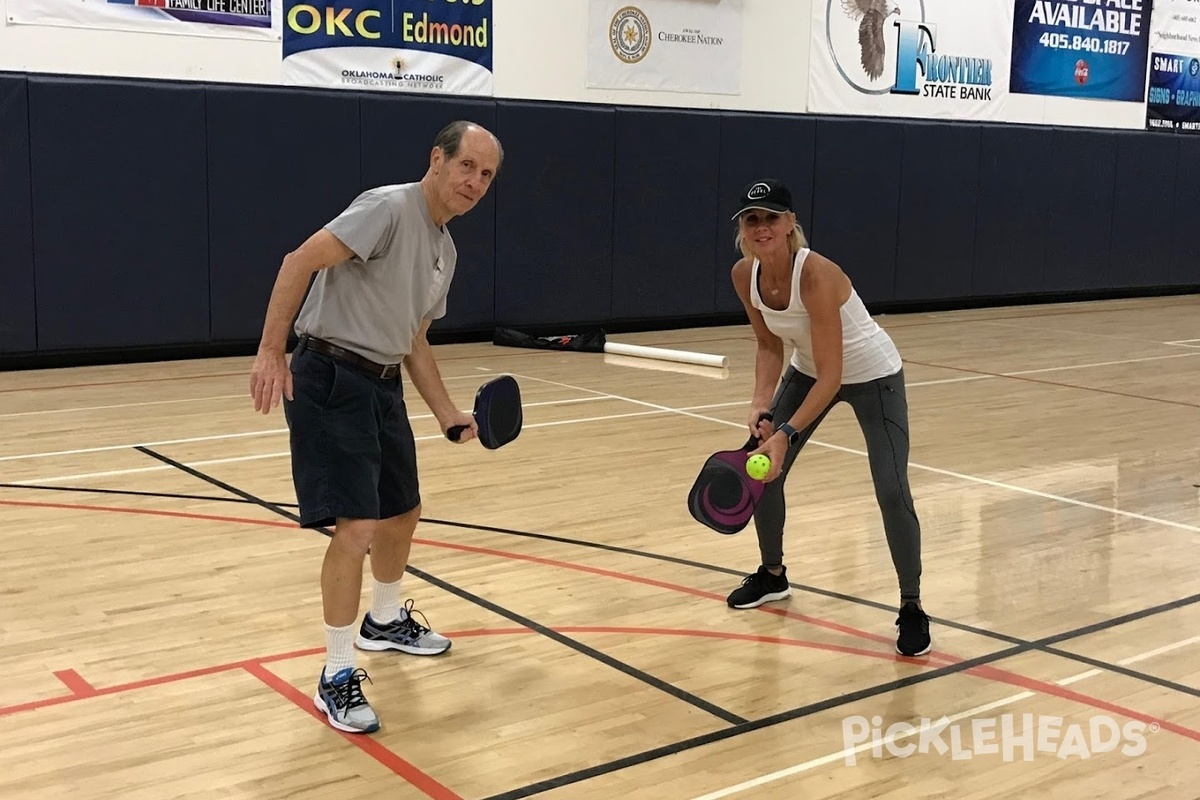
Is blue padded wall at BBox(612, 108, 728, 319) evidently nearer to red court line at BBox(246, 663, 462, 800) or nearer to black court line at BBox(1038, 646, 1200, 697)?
black court line at BBox(1038, 646, 1200, 697)

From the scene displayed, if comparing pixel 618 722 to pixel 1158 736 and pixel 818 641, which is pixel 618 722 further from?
pixel 1158 736

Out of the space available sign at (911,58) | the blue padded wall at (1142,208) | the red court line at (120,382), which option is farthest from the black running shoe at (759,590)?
the blue padded wall at (1142,208)

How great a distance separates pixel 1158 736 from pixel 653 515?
277 centimetres

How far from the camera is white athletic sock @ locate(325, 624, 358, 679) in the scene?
3748 mm

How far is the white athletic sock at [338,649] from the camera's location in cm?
375

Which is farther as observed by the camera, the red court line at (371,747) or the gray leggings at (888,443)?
the gray leggings at (888,443)

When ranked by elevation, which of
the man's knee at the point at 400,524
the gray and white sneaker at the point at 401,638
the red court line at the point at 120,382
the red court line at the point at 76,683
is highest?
the man's knee at the point at 400,524

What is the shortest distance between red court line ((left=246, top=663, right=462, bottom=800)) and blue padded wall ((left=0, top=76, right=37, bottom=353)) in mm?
6296

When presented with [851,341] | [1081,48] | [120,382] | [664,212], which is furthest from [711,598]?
[1081,48]

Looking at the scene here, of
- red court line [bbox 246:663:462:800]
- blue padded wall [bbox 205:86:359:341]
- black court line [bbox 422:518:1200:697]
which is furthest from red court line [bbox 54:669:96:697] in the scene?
blue padded wall [bbox 205:86:359:341]

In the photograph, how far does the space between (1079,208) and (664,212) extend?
6087 millimetres

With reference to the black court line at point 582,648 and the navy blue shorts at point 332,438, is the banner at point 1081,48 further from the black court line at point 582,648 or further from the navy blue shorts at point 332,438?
the navy blue shorts at point 332,438

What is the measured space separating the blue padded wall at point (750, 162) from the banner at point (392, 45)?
8.61 feet

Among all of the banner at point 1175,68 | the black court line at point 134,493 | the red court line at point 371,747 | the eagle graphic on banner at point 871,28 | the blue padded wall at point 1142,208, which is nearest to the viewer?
the red court line at point 371,747
